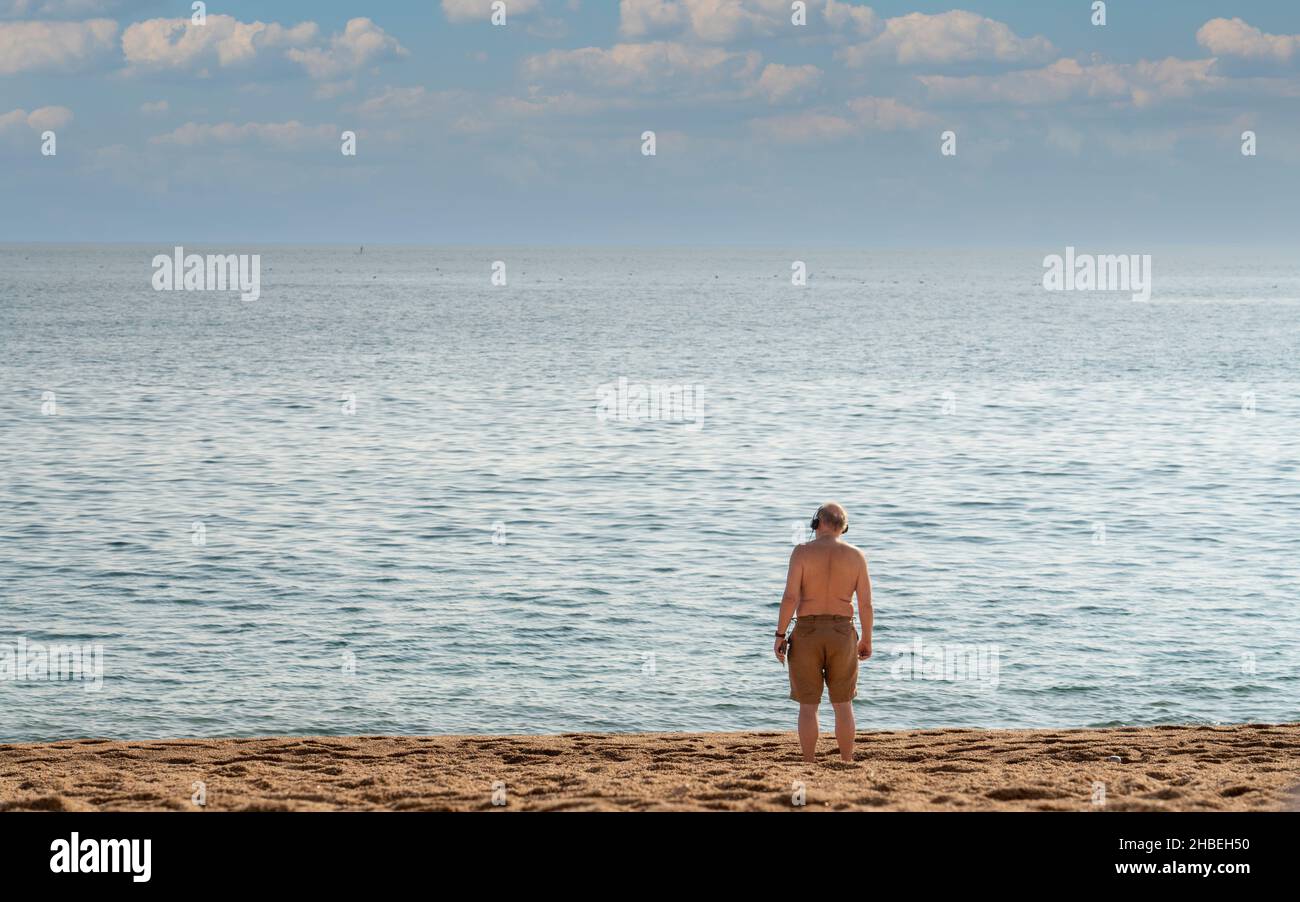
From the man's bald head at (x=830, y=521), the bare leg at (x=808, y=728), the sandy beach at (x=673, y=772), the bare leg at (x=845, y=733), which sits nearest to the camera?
the sandy beach at (x=673, y=772)

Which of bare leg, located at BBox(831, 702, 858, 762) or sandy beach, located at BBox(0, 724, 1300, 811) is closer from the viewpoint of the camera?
sandy beach, located at BBox(0, 724, 1300, 811)

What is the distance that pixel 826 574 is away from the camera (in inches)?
446

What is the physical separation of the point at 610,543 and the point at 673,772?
16.3m

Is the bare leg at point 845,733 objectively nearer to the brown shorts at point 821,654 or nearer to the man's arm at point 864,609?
the brown shorts at point 821,654

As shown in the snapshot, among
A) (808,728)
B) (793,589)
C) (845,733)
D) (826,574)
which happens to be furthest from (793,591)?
(845,733)

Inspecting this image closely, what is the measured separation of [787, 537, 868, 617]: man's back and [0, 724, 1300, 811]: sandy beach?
142cm

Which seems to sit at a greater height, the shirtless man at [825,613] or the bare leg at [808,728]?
the shirtless man at [825,613]

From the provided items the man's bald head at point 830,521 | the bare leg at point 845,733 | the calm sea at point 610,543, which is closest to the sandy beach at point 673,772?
the bare leg at point 845,733

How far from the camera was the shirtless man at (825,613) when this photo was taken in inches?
444

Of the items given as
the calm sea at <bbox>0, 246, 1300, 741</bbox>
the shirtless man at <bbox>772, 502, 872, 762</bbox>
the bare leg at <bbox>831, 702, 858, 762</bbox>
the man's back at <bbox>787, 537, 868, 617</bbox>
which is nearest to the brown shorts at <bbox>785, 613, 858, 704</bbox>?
the shirtless man at <bbox>772, 502, 872, 762</bbox>

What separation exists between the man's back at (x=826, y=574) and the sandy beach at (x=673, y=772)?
1420 mm

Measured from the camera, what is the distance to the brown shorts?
11.6m

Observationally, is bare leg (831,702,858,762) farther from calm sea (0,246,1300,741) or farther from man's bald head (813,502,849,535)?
calm sea (0,246,1300,741)
